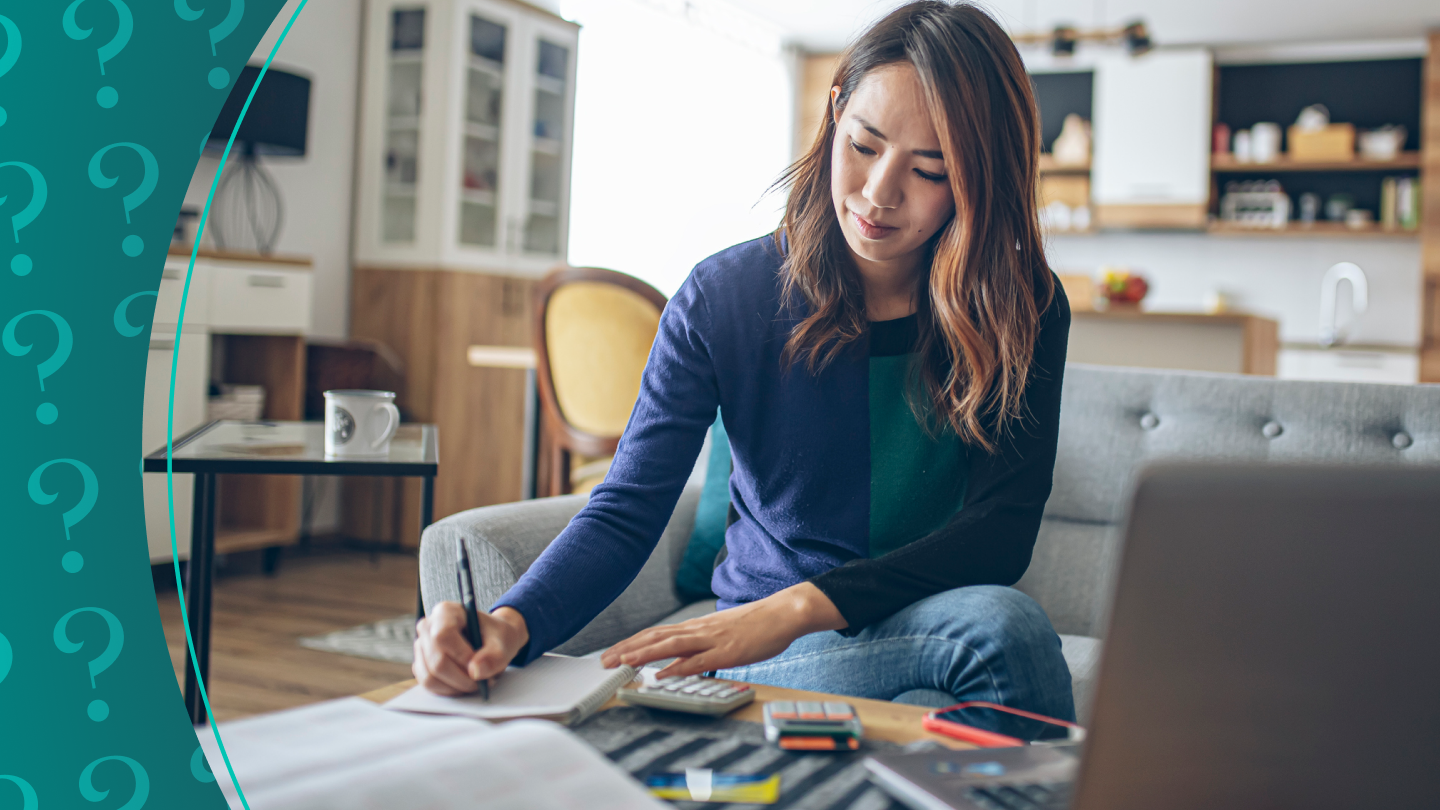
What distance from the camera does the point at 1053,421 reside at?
115cm

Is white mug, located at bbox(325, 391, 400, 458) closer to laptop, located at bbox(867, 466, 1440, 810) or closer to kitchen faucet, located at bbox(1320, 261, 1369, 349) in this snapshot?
laptop, located at bbox(867, 466, 1440, 810)

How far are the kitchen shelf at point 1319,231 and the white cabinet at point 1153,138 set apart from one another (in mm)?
138

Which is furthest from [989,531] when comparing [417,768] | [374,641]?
[374,641]

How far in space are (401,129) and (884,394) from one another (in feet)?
11.2

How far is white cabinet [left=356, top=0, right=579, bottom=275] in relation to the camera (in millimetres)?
4078

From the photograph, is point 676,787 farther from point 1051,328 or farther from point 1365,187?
point 1365,187

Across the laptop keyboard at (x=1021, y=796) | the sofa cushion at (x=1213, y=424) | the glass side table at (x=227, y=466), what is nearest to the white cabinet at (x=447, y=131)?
the glass side table at (x=227, y=466)

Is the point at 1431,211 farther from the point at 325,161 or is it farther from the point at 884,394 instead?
the point at 884,394

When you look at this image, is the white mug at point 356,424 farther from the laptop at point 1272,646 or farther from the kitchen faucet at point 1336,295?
the kitchen faucet at point 1336,295

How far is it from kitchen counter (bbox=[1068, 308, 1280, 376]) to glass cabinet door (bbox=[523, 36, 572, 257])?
2.24 meters

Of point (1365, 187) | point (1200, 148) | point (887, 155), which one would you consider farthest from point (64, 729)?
point (1365, 187)

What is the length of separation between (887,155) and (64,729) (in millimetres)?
878

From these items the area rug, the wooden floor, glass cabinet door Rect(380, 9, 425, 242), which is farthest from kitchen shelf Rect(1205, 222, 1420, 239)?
the area rug
